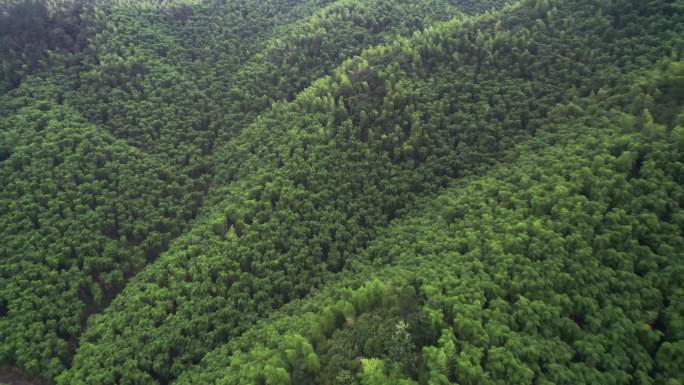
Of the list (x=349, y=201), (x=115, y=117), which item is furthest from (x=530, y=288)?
(x=115, y=117)

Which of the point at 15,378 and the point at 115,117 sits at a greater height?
the point at 115,117

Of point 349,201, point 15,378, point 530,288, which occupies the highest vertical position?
point 15,378

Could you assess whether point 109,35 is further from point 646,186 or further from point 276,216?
point 646,186

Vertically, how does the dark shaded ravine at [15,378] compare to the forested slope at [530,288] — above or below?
above

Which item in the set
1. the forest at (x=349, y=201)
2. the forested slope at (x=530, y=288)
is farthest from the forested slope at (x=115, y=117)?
the forested slope at (x=530, y=288)

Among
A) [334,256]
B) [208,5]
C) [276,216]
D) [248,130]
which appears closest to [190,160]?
[248,130]

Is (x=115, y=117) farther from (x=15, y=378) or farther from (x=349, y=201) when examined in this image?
(x=349, y=201)

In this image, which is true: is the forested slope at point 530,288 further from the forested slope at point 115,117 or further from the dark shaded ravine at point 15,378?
the forested slope at point 115,117

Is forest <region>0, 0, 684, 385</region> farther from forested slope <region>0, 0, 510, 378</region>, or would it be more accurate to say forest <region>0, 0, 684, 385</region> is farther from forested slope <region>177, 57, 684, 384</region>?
forested slope <region>0, 0, 510, 378</region>

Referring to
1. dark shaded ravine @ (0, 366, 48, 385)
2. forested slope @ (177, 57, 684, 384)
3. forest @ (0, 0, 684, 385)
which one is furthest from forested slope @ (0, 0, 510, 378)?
forested slope @ (177, 57, 684, 384)
